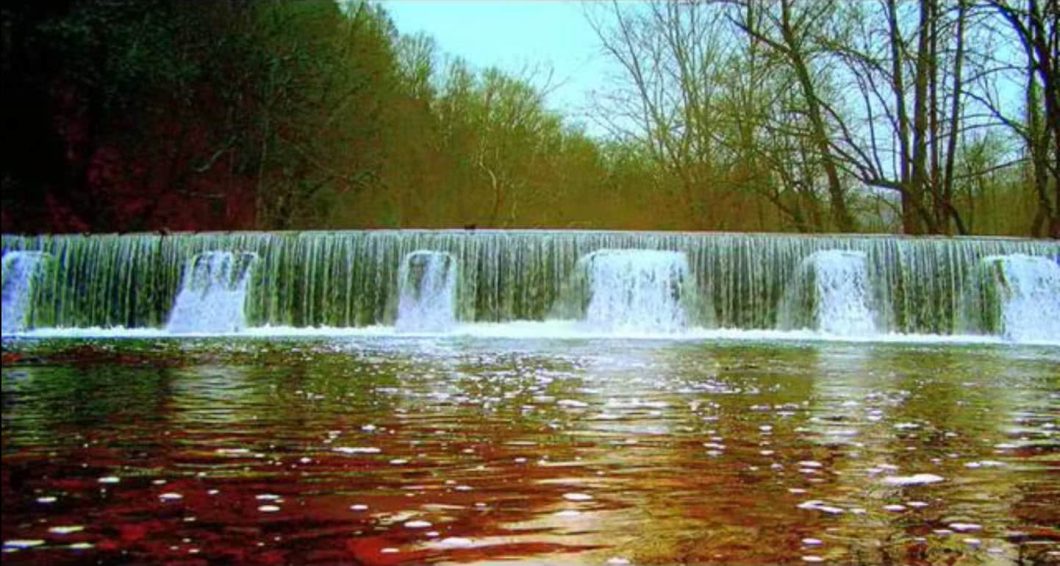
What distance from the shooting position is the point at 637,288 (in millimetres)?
14266

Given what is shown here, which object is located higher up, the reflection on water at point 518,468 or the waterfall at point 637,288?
the waterfall at point 637,288

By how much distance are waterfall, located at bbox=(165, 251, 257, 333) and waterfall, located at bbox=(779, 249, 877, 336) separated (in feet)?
25.3

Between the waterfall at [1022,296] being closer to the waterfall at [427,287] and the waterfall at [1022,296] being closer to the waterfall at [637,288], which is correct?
the waterfall at [637,288]

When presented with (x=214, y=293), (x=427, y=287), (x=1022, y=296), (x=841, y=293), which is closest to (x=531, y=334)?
(x=427, y=287)

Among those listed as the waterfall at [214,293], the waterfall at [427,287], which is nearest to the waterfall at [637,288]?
the waterfall at [427,287]

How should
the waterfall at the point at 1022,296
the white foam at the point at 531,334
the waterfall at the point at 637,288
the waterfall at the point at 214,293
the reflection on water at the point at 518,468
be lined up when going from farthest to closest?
the waterfall at the point at 214,293, the waterfall at the point at 637,288, the waterfall at the point at 1022,296, the white foam at the point at 531,334, the reflection on water at the point at 518,468

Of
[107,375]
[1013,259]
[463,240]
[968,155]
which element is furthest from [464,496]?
[968,155]

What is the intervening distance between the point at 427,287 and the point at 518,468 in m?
11.5

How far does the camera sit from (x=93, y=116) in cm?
138

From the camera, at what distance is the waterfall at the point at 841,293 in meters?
14.2

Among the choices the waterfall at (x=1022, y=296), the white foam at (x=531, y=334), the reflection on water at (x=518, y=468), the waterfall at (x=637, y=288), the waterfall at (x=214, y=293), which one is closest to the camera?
the reflection on water at (x=518, y=468)

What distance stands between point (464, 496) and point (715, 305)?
477 inches

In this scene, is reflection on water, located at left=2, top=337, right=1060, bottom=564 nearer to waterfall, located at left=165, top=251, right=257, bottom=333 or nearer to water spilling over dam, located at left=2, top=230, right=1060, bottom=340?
water spilling over dam, located at left=2, top=230, right=1060, bottom=340

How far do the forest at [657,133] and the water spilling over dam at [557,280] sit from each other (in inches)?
71.6
